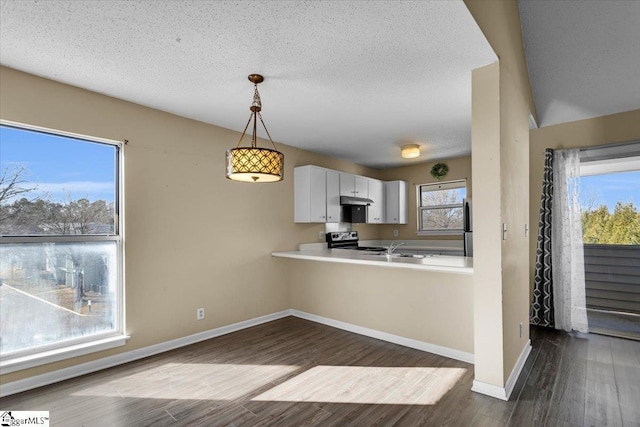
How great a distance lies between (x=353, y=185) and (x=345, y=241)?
93 centimetres

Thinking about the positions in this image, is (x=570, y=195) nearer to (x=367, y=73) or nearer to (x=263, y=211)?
(x=367, y=73)

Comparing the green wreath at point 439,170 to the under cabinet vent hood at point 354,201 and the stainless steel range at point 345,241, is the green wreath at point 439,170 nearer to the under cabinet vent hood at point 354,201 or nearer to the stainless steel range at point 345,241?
the under cabinet vent hood at point 354,201

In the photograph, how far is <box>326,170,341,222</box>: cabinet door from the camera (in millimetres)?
4721

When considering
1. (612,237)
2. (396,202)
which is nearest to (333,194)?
(396,202)

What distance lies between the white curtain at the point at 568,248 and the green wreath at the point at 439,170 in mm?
1812

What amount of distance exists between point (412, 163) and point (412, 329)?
345 cm

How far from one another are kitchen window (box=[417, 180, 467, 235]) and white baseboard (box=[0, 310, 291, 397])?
3548 mm

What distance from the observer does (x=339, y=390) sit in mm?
2389

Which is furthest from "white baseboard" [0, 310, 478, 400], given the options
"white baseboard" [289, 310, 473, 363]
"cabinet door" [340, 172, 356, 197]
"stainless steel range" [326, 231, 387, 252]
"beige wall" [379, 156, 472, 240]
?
"beige wall" [379, 156, 472, 240]

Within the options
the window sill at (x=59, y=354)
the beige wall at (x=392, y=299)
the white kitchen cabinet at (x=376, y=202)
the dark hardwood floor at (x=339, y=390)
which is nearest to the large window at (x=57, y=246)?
the window sill at (x=59, y=354)

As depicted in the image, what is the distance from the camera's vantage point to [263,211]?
13.6ft

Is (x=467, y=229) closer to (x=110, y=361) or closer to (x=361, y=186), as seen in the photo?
(x=361, y=186)

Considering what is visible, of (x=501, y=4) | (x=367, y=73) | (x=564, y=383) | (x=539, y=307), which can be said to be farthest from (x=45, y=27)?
(x=539, y=307)

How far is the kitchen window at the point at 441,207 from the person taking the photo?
5469 millimetres
